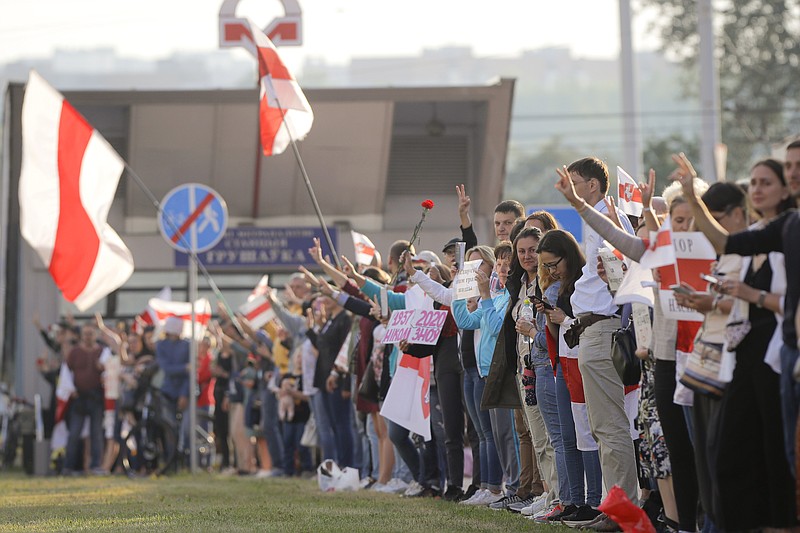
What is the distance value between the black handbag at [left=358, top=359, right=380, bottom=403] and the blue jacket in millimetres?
2741

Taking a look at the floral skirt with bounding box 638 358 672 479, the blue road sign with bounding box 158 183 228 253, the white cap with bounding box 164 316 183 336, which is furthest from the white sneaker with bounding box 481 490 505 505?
the white cap with bounding box 164 316 183 336

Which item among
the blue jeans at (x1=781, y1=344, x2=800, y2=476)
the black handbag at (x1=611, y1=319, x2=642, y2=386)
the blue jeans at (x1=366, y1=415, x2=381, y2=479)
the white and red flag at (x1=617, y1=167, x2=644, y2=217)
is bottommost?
the blue jeans at (x1=366, y1=415, x2=381, y2=479)

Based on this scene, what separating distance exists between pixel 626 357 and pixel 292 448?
1075 cm

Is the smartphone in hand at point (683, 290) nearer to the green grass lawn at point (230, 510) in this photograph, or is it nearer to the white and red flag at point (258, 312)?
the green grass lawn at point (230, 510)

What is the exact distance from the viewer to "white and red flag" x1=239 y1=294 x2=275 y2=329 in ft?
67.9

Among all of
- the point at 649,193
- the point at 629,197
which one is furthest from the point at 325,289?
the point at 649,193

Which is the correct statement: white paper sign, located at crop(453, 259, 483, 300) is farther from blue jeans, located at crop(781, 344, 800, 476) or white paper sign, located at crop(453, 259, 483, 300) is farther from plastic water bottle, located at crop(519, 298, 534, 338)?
blue jeans, located at crop(781, 344, 800, 476)

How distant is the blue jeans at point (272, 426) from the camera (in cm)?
2028

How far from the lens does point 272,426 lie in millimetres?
20297

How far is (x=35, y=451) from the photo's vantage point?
73.7ft

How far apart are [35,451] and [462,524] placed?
13424mm

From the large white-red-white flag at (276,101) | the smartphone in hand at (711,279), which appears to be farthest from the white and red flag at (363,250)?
the smartphone in hand at (711,279)

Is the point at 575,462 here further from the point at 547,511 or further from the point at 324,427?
the point at 324,427

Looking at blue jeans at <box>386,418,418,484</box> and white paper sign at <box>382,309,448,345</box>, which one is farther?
blue jeans at <box>386,418,418,484</box>
